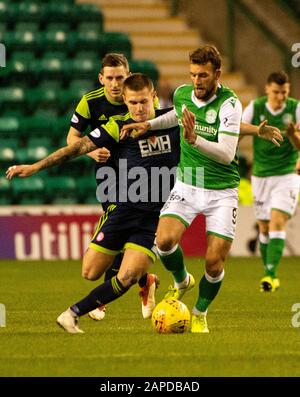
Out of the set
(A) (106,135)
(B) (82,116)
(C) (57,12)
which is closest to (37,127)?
(C) (57,12)

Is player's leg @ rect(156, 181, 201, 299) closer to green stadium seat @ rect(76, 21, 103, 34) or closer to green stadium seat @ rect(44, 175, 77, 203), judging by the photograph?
green stadium seat @ rect(44, 175, 77, 203)

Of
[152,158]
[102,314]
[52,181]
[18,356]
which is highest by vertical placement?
[152,158]

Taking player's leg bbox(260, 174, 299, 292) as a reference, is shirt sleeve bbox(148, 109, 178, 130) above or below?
above

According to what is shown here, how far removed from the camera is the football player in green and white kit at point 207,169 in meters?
8.39

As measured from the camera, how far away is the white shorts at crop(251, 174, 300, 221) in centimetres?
1246

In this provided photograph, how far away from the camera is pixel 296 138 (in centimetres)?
1023

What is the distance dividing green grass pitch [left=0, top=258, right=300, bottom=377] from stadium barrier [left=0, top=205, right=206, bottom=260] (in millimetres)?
3696

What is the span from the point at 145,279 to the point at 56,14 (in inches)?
427

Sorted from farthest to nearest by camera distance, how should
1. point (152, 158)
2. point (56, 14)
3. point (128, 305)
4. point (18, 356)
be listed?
point (56, 14) < point (128, 305) < point (152, 158) < point (18, 356)

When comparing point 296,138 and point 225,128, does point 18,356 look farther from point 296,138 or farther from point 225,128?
point 296,138

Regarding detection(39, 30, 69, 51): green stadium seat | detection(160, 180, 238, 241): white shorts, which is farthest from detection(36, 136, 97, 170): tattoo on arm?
detection(39, 30, 69, 51): green stadium seat

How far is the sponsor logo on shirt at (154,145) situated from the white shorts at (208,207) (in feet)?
1.10
